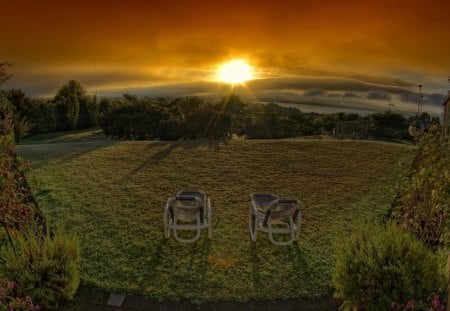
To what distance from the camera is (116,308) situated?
5555 mm

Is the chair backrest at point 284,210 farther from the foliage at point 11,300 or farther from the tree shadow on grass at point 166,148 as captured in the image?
the tree shadow on grass at point 166,148

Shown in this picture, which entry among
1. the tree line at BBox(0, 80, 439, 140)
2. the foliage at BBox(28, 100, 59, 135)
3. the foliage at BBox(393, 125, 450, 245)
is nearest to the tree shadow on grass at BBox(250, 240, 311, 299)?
the foliage at BBox(393, 125, 450, 245)

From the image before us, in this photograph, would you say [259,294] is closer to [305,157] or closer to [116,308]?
[116,308]

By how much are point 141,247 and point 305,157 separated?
8247 mm

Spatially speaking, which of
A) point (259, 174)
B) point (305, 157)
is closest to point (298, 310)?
point (259, 174)

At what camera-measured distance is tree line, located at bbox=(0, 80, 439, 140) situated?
2281 cm

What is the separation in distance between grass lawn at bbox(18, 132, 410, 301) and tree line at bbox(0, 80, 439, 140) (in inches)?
144

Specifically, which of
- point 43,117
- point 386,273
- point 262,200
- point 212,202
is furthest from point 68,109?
point 386,273

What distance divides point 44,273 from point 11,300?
447 mm

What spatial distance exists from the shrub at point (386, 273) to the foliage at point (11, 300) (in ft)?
11.6

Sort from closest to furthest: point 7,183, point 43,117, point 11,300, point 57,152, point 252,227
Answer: point 11,300
point 7,183
point 252,227
point 57,152
point 43,117

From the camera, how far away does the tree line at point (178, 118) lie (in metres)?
22.8

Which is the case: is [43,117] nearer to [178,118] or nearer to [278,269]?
[178,118]

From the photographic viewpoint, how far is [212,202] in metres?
10.1
